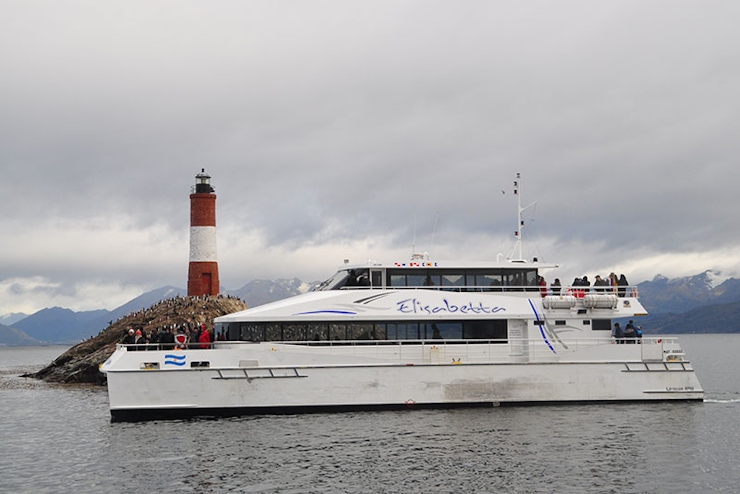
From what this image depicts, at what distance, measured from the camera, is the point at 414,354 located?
26.0 metres

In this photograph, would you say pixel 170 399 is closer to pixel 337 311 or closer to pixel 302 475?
pixel 337 311

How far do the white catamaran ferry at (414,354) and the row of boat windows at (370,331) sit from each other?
34 millimetres

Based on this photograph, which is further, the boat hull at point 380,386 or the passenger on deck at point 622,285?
the passenger on deck at point 622,285

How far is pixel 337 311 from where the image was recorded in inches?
1016

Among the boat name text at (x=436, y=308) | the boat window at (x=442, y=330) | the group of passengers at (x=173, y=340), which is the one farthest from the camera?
the boat window at (x=442, y=330)

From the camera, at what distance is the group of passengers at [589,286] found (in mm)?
27812

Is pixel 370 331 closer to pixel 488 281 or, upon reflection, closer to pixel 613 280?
pixel 488 281

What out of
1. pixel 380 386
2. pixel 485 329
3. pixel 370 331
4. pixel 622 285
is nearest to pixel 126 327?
pixel 370 331

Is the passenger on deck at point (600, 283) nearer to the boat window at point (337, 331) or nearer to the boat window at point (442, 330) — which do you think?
the boat window at point (442, 330)

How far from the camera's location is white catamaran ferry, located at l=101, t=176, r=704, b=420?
2436cm

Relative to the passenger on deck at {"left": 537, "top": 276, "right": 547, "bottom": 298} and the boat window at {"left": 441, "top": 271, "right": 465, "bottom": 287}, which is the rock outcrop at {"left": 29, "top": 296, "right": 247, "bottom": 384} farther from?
the passenger on deck at {"left": 537, "top": 276, "right": 547, "bottom": 298}

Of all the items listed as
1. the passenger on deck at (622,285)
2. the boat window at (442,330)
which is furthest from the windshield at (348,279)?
the passenger on deck at (622,285)

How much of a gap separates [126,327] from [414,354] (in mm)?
26360

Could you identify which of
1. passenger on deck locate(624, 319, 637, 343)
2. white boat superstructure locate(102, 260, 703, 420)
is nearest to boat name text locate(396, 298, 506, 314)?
white boat superstructure locate(102, 260, 703, 420)
